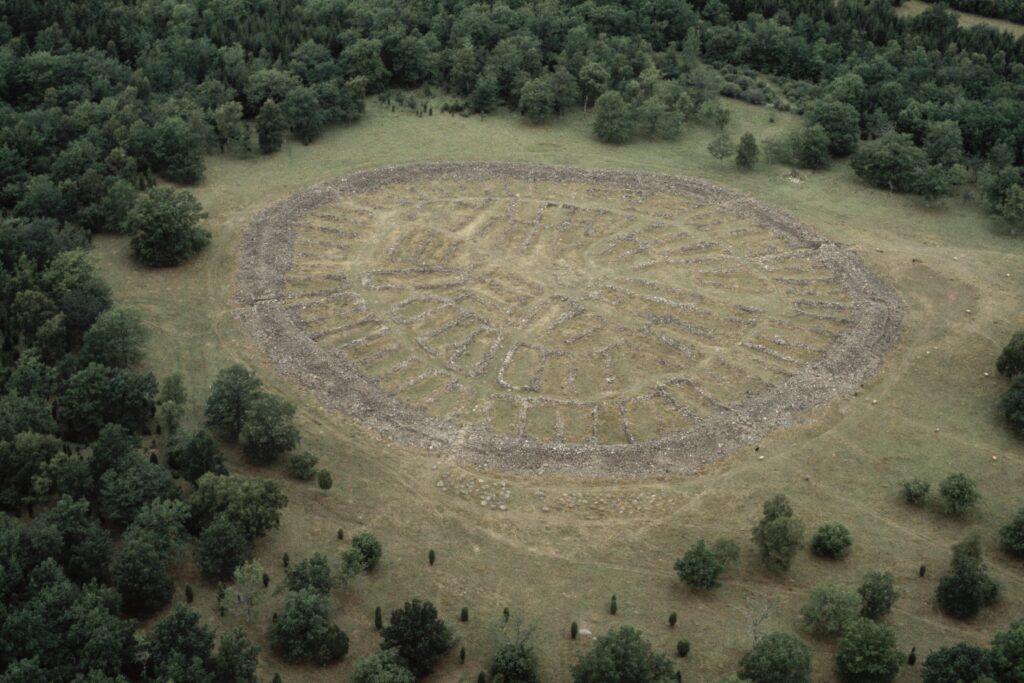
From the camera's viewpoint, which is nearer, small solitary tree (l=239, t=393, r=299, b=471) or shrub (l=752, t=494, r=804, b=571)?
shrub (l=752, t=494, r=804, b=571)

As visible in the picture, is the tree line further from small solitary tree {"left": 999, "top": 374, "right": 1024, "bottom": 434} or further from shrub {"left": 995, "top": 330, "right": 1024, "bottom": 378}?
small solitary tree {"left": 999, "top": 374, "right": 1024, "bottom": 434}

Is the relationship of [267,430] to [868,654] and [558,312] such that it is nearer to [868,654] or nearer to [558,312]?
[558,312]

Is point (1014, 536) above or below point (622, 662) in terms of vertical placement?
below

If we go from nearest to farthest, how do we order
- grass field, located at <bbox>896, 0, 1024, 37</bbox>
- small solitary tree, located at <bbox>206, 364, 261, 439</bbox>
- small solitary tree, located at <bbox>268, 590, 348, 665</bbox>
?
small solitary tree, located at <bbox>268, 590, 348, 665</bbox> → small solitary tree, located at <bbox>206, 364, 261, 439</bbox> → grass field, located at <bbox>896, 0, 1024, 37</bbox>

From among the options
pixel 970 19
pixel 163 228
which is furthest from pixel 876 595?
pixel 970 19

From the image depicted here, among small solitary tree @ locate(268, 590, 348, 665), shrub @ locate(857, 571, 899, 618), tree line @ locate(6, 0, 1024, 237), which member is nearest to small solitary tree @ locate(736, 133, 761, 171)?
tree line @ locate(6, 0, 1024, 237)

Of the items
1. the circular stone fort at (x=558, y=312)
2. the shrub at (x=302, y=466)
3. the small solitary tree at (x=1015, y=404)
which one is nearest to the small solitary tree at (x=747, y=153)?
the circular stone fort at (x=558, y=312)

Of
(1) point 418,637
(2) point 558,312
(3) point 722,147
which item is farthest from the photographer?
(3) point 722,147
